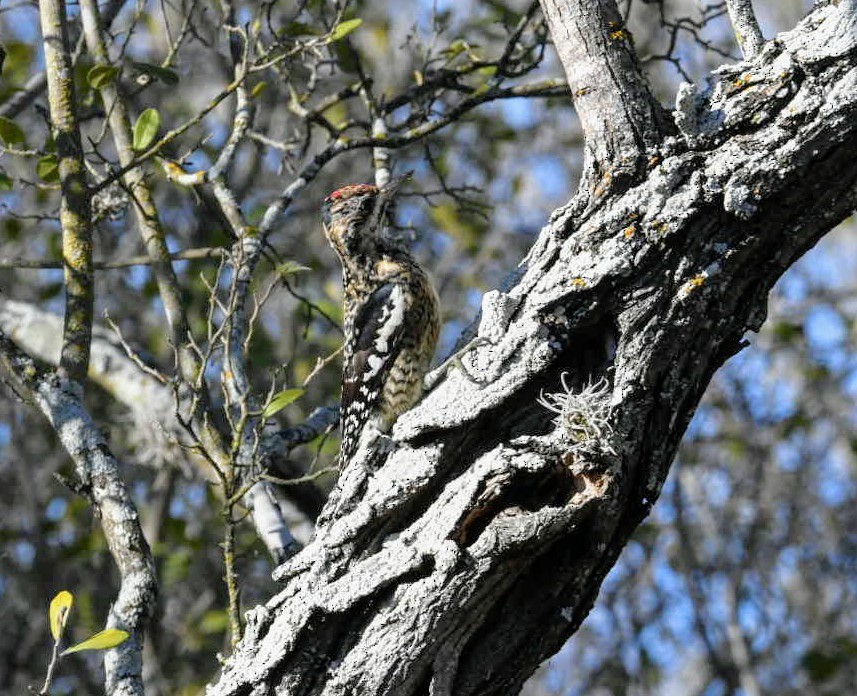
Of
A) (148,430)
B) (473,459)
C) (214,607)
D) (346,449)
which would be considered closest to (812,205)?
(473,459)

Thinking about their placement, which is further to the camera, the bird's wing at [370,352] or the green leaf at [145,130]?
the bird's wing at [370,352]

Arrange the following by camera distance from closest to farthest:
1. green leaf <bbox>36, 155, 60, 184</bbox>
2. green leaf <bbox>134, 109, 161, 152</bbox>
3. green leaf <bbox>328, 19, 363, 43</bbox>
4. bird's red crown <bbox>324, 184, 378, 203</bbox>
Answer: green leaf <bbox>36, 155, 60, 184</bbox>, green leaf <bbox>134, 109, 161, 152</bbox>, green leaf <bbox>328, 19, 363, 43</bbox>, bird's red crown <bbox>324, 184, 378, 203</bbox>

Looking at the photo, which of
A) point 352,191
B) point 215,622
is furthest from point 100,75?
point 215,622

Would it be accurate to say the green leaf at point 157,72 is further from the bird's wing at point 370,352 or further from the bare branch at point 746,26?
the bare branch at point 746,26

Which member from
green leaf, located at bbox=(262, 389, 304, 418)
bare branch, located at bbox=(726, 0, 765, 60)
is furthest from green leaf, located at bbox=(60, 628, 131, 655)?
bare branch, located at bbox=(726, 0, 765, 60)

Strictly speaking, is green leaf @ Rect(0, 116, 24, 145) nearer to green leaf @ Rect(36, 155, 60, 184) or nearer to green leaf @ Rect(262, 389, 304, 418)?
green leaf @ Rect(36, 155, 60, 184)

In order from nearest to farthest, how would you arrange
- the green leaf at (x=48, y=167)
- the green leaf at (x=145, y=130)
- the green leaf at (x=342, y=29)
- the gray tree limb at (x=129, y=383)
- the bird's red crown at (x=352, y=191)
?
the green leaf at (x=48, y=167), the green leaf at (x=145, y=130), the green leaf at (x=342, y=29), the bird's red crown at (x=352, y=191), the gray tree limb at (x=129, y=383)

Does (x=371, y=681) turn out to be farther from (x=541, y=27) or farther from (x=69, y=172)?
(x=541, y=27)

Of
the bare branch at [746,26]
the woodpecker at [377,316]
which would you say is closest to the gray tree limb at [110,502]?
the woodpecker at [377,316]

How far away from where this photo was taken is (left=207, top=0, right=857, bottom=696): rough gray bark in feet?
8.80

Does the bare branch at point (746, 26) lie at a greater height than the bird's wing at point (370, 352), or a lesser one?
lesser

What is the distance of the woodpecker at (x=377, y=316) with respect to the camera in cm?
413

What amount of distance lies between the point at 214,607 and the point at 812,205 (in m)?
5.51

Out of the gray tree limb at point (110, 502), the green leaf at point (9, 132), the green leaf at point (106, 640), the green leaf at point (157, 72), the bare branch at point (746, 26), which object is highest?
the green leaf at point (157, 72)
